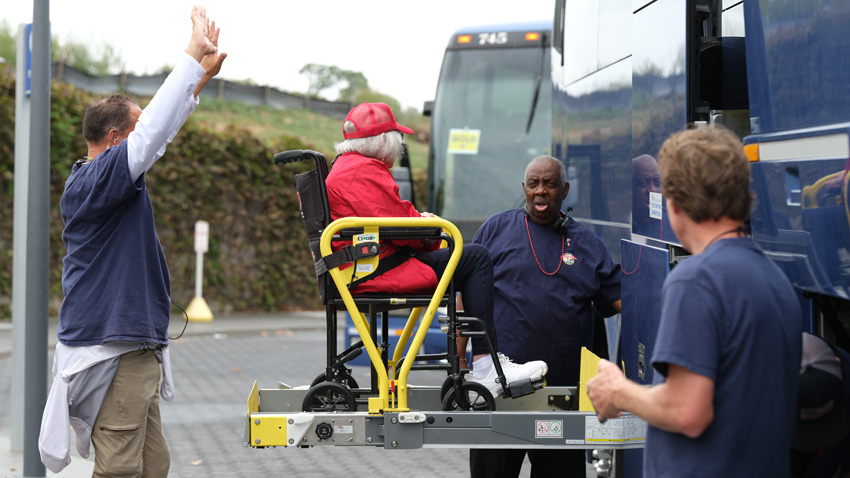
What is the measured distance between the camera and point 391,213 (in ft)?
13.8

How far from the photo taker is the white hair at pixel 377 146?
429 centimetres

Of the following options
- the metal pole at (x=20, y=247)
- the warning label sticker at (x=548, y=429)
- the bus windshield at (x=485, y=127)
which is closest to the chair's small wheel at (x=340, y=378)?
the warning label sticker at (x=548, y=429)

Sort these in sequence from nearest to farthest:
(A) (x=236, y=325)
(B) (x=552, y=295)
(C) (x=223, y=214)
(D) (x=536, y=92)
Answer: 1. (B) (x=552, y=295)
2. (D) (x=536, y=92)
3. (A) (x=236, y=325)
4. (C) (x=223, y=214)

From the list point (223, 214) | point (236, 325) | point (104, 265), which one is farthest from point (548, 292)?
point (223, 214)

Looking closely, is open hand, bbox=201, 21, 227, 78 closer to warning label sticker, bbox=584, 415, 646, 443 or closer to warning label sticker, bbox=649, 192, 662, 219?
warning label sticker, bbox=649, 192, 662, 219

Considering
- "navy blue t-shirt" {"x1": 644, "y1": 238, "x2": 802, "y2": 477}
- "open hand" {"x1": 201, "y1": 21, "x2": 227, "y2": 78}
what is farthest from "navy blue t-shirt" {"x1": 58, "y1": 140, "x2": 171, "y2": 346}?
"navy blue t-shirt" {"x1": 644, "y1": 238, "x2": 802, "y2": 477}

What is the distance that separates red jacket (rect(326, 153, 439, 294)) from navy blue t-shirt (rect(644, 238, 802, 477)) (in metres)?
1.79

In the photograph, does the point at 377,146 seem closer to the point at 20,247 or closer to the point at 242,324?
the point at 20,247

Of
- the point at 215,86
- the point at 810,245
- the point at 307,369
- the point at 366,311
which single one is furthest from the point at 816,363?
the point at 215,86

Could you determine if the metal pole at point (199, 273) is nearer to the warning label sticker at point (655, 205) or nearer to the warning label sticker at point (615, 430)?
the warning label sticker at point (655, 205)

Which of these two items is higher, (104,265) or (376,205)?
(376,205)

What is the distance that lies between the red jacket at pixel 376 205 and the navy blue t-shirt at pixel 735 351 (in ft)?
5.87

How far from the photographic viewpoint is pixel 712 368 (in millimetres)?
2350

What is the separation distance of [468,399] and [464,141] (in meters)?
6.39
